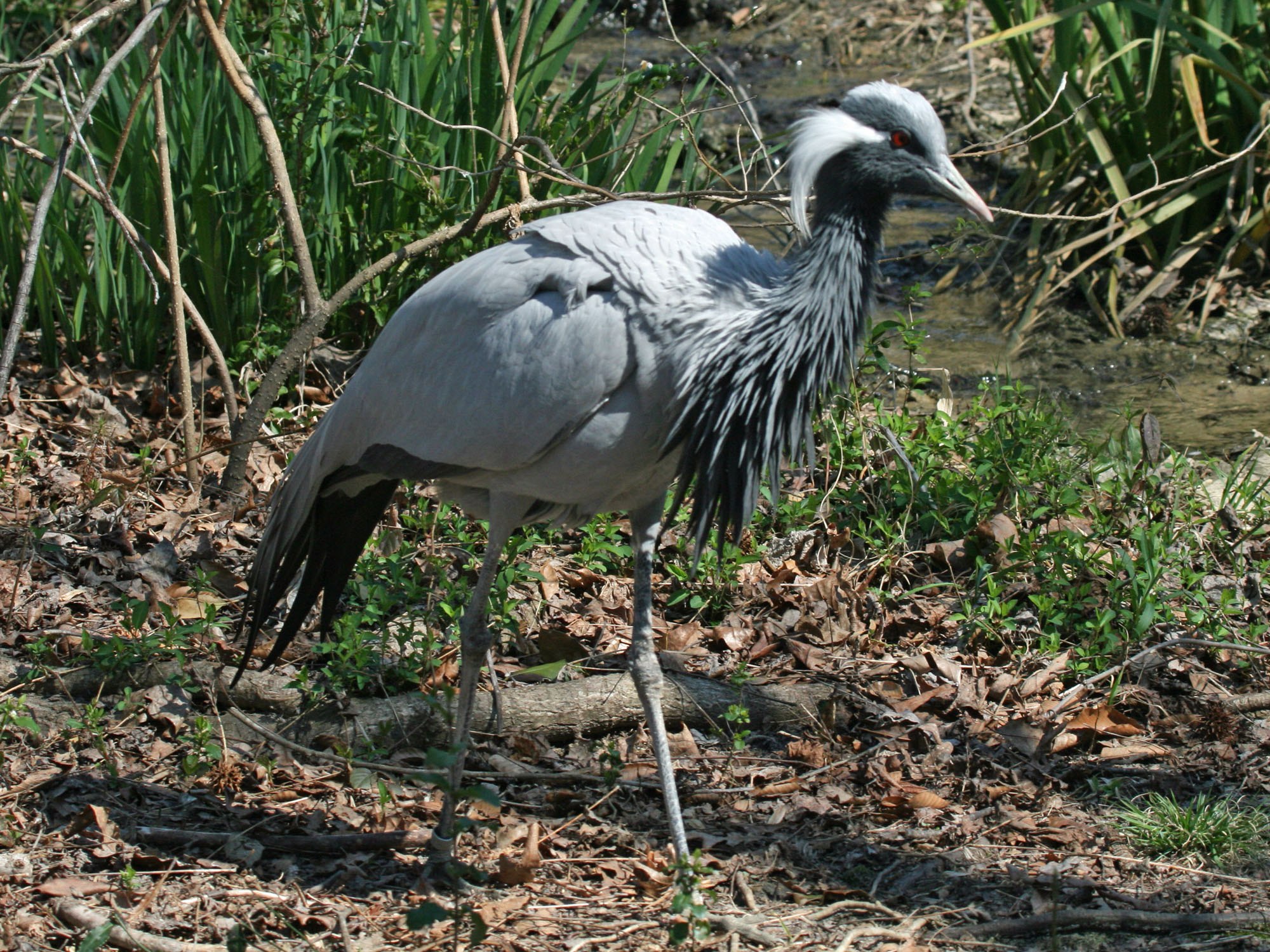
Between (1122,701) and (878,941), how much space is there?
1.30m

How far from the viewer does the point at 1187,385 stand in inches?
225

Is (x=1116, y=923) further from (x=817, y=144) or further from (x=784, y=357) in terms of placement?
(x=817, y=144)

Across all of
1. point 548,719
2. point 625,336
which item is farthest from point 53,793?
point 625,336

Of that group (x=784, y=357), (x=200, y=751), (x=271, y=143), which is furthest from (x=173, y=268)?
(x=784, y=357)

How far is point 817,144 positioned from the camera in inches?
122

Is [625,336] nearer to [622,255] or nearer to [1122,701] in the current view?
[622,255]

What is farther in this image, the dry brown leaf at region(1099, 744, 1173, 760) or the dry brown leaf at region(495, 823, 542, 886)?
the dry brown leaf at region(1099, 744, 1173, 760)

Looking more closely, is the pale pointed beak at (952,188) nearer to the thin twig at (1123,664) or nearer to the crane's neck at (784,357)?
the crane's neck at (784,357)

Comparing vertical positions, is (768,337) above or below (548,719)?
above

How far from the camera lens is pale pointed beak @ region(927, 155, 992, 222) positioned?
3094 millimetres

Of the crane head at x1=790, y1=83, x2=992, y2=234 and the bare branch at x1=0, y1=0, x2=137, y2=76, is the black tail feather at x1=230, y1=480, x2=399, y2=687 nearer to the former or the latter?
the bare branch at x1=0, y1=0, x2=137, y2=76

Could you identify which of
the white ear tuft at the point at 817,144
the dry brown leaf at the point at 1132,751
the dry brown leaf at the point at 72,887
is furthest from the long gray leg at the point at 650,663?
the dry brown leaf at the point at 72,887

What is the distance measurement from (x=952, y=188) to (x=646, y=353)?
839 millimetres

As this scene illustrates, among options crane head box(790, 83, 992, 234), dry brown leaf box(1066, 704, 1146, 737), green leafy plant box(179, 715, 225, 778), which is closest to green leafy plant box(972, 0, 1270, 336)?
dry brown leaf box(1066, 704, 1146, 737)
